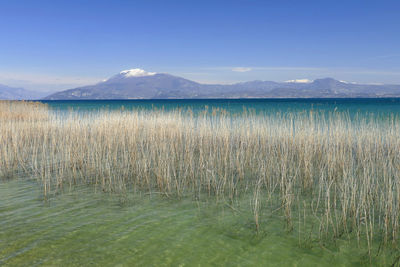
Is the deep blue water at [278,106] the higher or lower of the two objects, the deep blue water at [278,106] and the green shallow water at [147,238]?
the higher

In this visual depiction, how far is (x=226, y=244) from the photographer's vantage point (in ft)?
9.53

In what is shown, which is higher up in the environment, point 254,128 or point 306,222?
point 254,128

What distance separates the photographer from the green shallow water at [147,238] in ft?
8.57

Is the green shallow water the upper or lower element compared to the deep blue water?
lower

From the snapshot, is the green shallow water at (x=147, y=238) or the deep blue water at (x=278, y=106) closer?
the green shallow water at (x=147, y=238)

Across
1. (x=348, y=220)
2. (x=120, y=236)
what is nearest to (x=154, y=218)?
(x=120, y=236)

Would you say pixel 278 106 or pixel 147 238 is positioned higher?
pixel 278 106

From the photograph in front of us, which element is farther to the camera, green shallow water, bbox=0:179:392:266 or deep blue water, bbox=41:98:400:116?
deep blue water, bbox=41:98:400:116

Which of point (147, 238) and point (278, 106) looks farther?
point (278, 106)

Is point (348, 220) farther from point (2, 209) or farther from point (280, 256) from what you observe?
point (2, 209)

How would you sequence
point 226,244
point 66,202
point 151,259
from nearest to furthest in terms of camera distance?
1. point 151,259
2. point 226,244
3. point 66,202

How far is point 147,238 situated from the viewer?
9.86 ft

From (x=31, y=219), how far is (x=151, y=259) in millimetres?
1792

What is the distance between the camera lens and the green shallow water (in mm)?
2613
